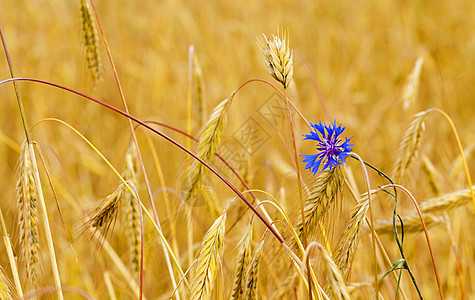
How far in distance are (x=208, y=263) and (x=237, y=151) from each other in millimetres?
1638

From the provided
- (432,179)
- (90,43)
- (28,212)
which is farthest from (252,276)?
(432,179)

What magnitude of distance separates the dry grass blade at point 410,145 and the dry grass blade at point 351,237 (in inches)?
16.3

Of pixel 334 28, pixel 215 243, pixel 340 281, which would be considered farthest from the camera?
pixel 334 28

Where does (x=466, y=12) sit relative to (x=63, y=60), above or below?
above

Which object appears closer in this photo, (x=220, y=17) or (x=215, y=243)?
(x=215, y=243)

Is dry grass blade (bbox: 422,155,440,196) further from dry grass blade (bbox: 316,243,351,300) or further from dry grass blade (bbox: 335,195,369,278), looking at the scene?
dry grass blade (bbox: 316,243,351,300)

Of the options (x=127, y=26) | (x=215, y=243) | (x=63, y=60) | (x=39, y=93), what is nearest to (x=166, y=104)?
(x=39, y=93)

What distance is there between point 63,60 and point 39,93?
2.30 feet

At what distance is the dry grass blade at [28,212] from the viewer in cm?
89

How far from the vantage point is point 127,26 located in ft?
12.5

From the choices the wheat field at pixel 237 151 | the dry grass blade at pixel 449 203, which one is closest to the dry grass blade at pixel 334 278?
the wheat field at pixel 237 151

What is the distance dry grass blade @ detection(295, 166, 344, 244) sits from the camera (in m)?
0.80

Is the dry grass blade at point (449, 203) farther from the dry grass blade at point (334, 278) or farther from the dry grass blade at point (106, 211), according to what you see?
the dry grass blade at point (106, 211)

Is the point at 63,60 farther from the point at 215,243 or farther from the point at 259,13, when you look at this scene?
the point at 215,243
